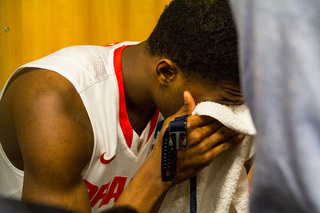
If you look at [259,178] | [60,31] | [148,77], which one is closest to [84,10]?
[60,31]

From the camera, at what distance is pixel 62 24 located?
1201mm

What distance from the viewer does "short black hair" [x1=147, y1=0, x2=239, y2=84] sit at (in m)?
0.70

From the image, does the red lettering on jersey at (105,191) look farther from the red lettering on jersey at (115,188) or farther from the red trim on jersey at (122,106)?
the red trim on jersey at (122,106)

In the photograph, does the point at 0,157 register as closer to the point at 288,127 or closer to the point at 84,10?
the point at 84,10

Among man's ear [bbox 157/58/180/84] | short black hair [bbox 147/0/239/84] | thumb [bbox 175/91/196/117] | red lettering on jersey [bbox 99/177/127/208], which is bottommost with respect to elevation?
A: red lettering on jersey [bbox 99/177/127/208]

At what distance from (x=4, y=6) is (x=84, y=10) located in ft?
0.86

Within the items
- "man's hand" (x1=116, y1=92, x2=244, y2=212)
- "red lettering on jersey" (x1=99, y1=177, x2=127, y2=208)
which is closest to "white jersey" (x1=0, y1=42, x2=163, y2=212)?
"red lettering on jersey" (x1=99, y1=177, x2=127, y2=208)

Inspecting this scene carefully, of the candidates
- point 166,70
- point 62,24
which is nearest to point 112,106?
point 166,70

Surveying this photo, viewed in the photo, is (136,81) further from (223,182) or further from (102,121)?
(223,182)

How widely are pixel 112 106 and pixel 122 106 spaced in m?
0.04

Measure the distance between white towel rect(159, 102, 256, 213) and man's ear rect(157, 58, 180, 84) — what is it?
0.10 meters

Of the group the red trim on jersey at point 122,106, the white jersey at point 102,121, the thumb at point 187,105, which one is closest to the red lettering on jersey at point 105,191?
the white jersey at point 102,121

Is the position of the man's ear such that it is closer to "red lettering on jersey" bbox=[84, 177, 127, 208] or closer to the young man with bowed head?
the young man with bowed head

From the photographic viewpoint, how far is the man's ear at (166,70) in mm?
777
